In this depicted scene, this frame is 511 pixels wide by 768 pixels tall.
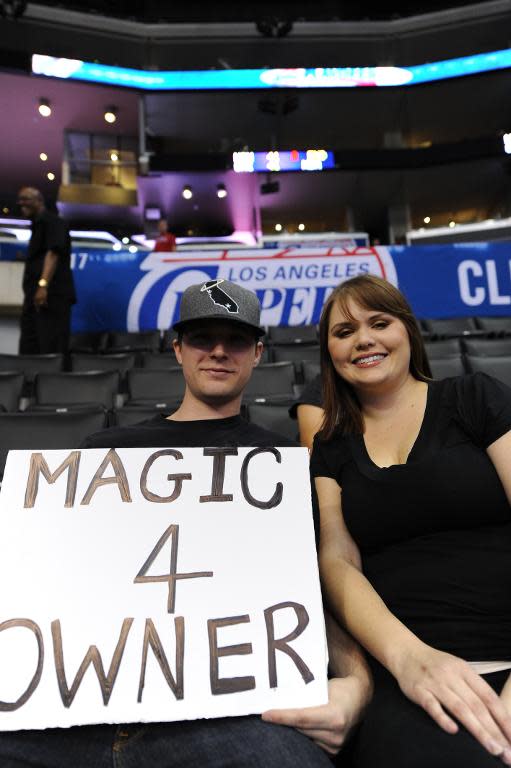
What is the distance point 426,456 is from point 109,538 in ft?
1.92

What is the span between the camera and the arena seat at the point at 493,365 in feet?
8.85

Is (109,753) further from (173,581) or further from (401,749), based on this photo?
(401,749)

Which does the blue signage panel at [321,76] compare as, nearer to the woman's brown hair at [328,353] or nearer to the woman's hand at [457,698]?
the woman's brown hair at [328,353]

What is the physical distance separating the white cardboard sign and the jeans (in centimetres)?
3

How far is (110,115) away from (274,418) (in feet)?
30.1

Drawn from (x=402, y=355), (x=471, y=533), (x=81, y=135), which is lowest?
(x=471, y=533)

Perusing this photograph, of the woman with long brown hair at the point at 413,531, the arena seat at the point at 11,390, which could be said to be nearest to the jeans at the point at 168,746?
the woman with long brown hair at the point at 413,531

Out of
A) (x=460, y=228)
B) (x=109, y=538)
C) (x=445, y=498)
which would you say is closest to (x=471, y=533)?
(x=445, y=498)

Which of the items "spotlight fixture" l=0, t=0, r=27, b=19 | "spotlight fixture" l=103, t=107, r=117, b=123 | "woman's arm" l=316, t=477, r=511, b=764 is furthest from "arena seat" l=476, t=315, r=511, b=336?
"spotlight fixture" l=0, t=0, r=27, b=19

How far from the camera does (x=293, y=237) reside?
37.9ft

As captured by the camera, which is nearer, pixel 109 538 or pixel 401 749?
pixel 401 749

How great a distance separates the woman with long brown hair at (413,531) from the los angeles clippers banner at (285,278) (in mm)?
3762

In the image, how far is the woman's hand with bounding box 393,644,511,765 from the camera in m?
0.70

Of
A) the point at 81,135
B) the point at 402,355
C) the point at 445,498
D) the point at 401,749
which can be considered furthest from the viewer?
the point at 81,135
